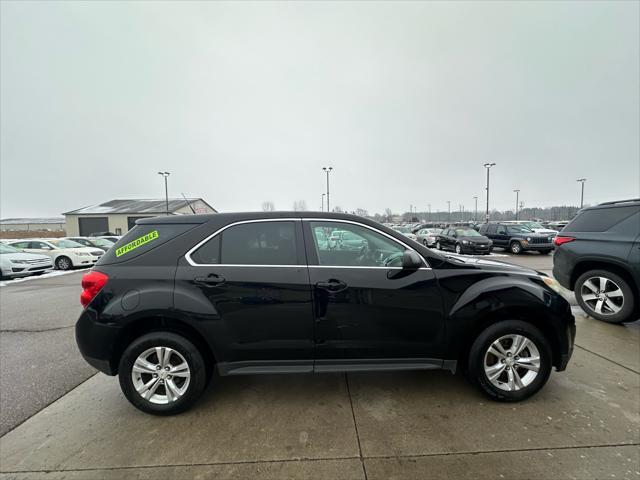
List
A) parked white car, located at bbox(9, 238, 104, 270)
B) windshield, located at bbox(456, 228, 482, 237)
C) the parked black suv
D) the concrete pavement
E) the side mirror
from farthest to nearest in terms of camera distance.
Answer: windshield, located at bbox(456, 228, 482, 237), the parked black suv, parked white car, located at bbox(9, 238, 104, 270), the concrete pavement, the side mirror

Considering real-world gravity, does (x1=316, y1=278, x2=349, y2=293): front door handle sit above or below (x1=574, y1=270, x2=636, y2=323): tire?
above

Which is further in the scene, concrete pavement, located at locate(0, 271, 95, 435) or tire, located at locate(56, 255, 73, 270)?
tire, located at locate(56, 255, 73, 270)

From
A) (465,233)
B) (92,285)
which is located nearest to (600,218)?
(92,285)

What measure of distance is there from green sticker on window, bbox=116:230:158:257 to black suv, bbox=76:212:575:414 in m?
0.01

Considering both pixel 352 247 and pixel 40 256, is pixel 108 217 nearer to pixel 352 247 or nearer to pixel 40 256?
pixel 40 256

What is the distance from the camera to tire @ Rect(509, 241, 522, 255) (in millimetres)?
14756

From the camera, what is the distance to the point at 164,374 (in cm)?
253

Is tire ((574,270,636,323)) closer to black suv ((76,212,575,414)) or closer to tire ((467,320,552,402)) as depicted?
black suv ((76,212,575,414))

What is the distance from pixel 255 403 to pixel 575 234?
569 centimetres

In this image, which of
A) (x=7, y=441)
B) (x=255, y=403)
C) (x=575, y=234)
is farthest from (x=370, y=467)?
(x=575, y=234)

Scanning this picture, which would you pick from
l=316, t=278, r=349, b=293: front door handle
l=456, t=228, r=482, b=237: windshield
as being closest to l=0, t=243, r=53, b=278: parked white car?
l=316, t=278, r=349, b=293: front door handle

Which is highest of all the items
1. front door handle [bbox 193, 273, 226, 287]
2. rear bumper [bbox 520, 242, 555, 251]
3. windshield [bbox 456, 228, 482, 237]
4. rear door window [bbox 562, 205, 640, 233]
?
rear door window [bbox 562, 205, 640, 233]

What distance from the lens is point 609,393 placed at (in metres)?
2.74

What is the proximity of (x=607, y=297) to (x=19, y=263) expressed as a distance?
16.2 metres
